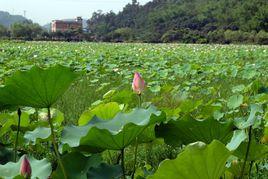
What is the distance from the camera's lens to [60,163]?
0.94 meters

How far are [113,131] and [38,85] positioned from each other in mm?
183

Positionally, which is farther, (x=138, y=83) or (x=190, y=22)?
(x=190, y=22)

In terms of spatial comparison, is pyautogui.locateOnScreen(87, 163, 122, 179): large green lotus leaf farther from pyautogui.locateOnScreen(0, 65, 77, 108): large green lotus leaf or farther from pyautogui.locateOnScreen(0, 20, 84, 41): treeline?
pyautogui.locateOnScreen(0, 20, 84, 41): treeline

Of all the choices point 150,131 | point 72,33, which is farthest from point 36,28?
point 150,131

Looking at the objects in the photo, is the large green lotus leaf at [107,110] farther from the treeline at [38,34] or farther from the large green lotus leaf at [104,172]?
the treeline at [38,34]

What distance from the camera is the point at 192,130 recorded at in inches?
39.9

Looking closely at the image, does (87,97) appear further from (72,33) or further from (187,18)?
(187,18)

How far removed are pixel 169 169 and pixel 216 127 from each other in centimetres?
31

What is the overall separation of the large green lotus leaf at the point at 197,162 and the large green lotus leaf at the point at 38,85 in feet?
1.11

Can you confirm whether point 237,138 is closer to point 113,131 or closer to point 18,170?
point 113,131

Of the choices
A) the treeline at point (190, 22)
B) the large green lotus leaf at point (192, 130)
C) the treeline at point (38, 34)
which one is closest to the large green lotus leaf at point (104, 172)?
the large green lotus leaf at point (192, 130)

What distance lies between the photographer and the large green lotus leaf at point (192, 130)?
39.2 inches

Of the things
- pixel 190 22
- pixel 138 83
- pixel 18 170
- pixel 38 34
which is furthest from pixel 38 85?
pixel 38 34

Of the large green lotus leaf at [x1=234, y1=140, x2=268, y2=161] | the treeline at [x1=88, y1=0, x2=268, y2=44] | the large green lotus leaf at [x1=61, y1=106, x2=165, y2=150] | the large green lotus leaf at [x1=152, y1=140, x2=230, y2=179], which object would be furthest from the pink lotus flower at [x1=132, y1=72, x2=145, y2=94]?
the treeline at [x1=88, y1=0, x2=268, y2=44]
